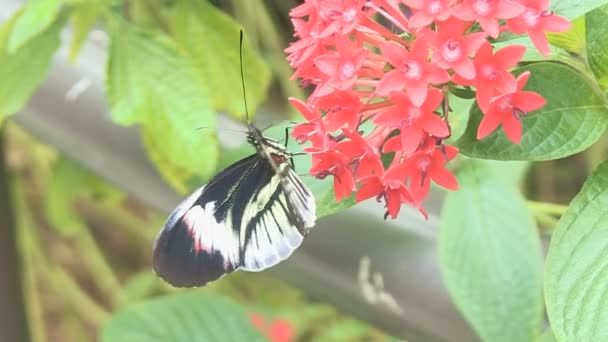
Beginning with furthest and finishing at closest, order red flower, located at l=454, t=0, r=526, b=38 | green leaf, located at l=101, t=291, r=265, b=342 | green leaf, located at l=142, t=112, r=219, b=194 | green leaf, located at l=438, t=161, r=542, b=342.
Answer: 1. green leaf, located at l=101, t=291, r=265, b=342
2. green leaf, located at l=142, t=112, r=219, b=194
3. green leaf, located at l=438, t=161, r=542, b=342
4. red flower, located at l=454, t=0, r=526, b=38

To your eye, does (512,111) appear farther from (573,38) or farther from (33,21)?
(33,21)

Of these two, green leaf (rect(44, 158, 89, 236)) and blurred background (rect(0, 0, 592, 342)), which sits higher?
blurred background (rect(0, 0, 592, 342))

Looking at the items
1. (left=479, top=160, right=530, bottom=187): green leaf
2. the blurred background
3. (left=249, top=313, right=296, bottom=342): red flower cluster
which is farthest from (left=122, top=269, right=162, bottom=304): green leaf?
(left=479, top=160, right=530, bottom=187): green leaf

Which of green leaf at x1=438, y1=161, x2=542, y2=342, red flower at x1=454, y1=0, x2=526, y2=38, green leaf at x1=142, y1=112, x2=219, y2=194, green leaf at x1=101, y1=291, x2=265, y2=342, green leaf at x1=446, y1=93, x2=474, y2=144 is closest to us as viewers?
red flower at x1=454, y1=0, x2=526, y2=38

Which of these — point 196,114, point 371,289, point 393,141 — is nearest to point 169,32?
point 196,114

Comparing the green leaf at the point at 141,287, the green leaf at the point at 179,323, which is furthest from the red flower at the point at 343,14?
the green leaf at the point at 141,287

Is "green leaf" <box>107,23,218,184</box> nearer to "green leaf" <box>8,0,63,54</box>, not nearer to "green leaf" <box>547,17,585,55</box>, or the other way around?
"green leaf" <box>8,0,63,54</box>

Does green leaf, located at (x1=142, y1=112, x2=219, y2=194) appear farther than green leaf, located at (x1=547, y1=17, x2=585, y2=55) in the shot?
Yes

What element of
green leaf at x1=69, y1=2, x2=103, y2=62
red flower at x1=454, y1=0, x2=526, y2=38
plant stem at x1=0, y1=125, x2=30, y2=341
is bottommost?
plant stem at x1=0, y1=125, x2=30, y2=341
